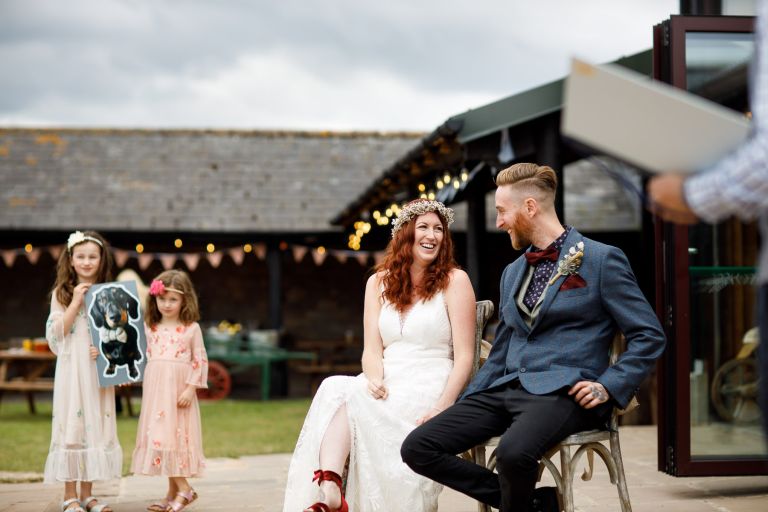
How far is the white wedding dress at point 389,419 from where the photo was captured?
3.85m

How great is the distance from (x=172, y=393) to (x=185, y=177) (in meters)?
11.0

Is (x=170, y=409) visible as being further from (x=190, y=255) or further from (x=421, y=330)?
(x=190, y=255)

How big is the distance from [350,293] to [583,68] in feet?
46.8

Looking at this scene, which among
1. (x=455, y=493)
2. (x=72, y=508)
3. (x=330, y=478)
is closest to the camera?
(x=330, y=478)

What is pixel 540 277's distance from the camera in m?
3.63

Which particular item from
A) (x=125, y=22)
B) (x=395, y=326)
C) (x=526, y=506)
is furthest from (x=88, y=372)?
(x=125, y=22)

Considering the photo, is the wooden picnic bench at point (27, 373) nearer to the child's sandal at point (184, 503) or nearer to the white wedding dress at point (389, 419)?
the child's sandal at point (184, 503)

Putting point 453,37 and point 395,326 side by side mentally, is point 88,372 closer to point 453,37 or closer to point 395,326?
point 395,326

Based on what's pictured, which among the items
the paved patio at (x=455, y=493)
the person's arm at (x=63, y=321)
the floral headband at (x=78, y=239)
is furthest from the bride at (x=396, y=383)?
the floral headband at (x=78, y=239)

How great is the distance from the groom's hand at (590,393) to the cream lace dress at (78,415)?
8.90 ft

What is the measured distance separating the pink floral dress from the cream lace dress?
0.54 feet

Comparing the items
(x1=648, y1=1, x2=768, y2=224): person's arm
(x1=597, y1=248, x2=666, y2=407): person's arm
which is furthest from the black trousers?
(x1=648, y1=1, x2=768, y2=224): person's arm

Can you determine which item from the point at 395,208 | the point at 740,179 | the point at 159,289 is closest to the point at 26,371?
the point at 395,208

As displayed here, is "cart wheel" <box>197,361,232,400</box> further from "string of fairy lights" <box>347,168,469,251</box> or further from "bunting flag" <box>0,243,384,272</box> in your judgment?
"string of fairy lights" <box>347,168,469,251</box>
